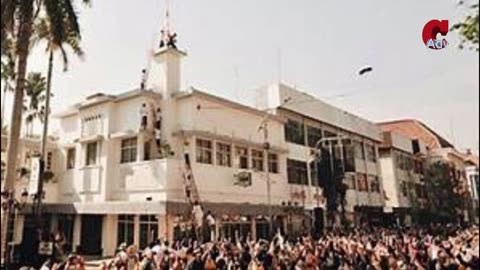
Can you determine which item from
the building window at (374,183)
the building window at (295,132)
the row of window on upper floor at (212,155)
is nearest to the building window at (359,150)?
the building window at (374,183)

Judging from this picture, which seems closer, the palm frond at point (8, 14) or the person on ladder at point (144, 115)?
the palm frond at point (8, 14)

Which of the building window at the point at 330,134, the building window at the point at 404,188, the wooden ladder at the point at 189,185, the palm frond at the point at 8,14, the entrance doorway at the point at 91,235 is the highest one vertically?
the palm frond at the point at 8,14

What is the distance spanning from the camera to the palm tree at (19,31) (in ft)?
41.9

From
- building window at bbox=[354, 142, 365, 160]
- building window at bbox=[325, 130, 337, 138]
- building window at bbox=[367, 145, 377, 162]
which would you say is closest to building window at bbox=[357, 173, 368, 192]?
building window at bbox=[354, 142, 365, 160]

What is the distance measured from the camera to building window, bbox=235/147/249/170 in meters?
21.4

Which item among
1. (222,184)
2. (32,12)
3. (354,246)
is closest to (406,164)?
(222,184)

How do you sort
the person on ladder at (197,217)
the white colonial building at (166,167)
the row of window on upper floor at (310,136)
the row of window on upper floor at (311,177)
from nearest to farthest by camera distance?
the person on ladder at (197,217) < the white colonial building at (166,167) < the row of window on upper floor at (311,177) < the row of window on upper floor at (310,136)

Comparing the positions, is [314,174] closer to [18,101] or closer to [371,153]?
[371,153]

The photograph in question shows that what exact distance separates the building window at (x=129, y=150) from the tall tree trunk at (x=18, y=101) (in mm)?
6873

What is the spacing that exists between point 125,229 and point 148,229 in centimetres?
133

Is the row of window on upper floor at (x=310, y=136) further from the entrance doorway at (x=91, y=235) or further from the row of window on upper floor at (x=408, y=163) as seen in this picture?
the entrance doorway at (x=91, y=235)

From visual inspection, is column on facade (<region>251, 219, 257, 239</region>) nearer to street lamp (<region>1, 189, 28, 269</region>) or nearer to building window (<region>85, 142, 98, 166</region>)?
building window (<region>85, 142, 98, 166</region>)

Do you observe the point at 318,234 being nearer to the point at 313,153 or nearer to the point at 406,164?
the point at 313,153

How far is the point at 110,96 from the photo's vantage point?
68.5 feet
